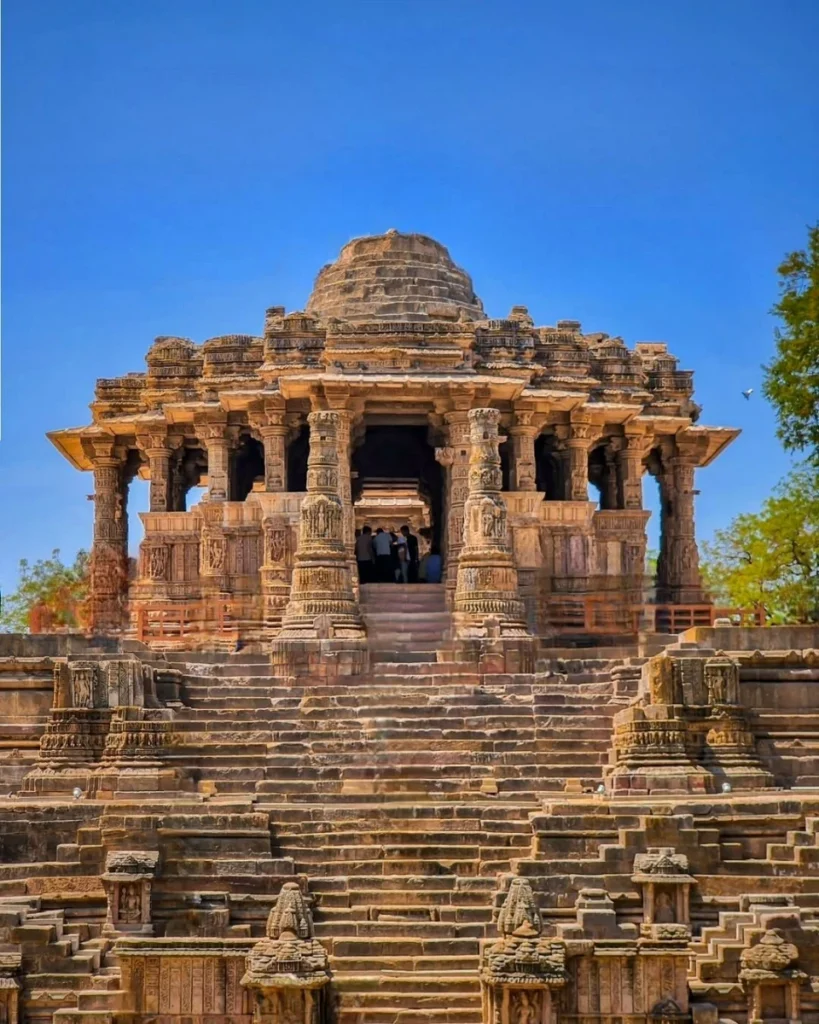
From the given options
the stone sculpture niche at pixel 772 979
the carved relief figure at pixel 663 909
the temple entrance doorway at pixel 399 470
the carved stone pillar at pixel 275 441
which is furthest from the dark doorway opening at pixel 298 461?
the stone sculpture niche at pixel 772 979

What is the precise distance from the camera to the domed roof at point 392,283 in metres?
28.7

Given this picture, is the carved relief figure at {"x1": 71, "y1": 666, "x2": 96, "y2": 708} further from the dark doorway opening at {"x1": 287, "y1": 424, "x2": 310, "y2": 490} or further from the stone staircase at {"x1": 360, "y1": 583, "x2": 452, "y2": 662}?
the dark doorway opening at {"x1": 287, "y1": 424, "x2": 310, "y2": 490}

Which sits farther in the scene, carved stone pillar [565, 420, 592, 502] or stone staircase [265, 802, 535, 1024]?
carved stone pillar [565, 420, 592, 502]

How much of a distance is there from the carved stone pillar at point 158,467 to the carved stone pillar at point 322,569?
647 centimetres

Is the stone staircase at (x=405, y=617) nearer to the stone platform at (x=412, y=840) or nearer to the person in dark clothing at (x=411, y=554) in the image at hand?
the stone platform at (x=412, y=840)

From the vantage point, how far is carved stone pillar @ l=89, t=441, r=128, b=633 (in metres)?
29.5

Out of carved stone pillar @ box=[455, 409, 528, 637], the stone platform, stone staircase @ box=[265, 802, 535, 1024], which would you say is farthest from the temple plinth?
stone staircase @ box=[265, 802, 535, 1024]

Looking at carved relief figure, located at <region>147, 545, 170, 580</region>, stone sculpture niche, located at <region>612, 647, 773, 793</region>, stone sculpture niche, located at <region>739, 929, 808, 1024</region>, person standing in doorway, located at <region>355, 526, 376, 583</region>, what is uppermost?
person standing in doorway, located at <region>355, 526, 376, 583</region>

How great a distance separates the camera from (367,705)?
1966 centimetres

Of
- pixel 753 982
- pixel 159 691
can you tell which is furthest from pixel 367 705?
pixel 753 982

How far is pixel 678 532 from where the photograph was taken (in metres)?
30.1

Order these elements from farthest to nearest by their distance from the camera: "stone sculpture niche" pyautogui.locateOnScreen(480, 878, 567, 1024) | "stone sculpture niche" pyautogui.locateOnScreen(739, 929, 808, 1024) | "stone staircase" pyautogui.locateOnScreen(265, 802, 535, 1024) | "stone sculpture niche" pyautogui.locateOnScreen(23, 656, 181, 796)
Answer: "stone sculpture niche" pyautogui.locateOnScreen(23, 656, 181, 796) → "stone staircase" pyautogui.locateOnScreen(265, 802, 535, 1024) → "stone sculpture niche" pyautogui.locateOnScreen(739, 929, 808, 1024) → "stone sculpture niche" pyautogui.locateOnScreen(480, 878, 567, 1024)

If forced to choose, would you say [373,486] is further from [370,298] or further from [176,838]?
[176,838]

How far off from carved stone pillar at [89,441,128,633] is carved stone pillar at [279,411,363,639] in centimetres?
789
